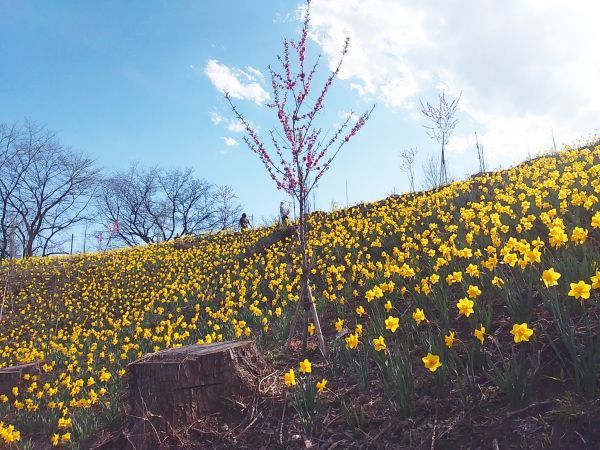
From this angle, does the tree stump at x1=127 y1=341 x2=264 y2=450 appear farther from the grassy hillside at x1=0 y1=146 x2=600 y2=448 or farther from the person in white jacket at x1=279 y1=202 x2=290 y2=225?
the person in white jacket at x1=279 y1=202 x2=290 y2=225

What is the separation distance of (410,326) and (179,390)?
2.09 meters

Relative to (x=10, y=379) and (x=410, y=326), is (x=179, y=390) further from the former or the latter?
(x=10, y=379)

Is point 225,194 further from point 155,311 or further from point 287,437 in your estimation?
point 287,437

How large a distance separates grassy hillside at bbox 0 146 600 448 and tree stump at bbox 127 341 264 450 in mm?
562

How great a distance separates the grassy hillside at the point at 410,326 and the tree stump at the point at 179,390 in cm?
56

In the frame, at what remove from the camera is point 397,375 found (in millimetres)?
2680

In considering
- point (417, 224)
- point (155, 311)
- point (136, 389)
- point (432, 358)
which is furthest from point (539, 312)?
point (155, 311)

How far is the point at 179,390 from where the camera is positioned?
3.50 metres

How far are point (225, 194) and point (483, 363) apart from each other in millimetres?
36965

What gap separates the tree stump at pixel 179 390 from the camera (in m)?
3.44

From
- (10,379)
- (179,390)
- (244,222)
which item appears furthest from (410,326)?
(244,222)

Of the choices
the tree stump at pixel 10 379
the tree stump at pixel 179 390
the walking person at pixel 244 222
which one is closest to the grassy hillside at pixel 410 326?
the tree stump at pixel 10 379

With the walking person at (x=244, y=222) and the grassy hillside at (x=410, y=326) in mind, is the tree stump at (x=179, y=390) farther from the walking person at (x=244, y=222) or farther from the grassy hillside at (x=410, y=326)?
the walking person at (x=244, y=222)

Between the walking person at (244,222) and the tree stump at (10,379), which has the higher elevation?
the walking person at (244,222)
